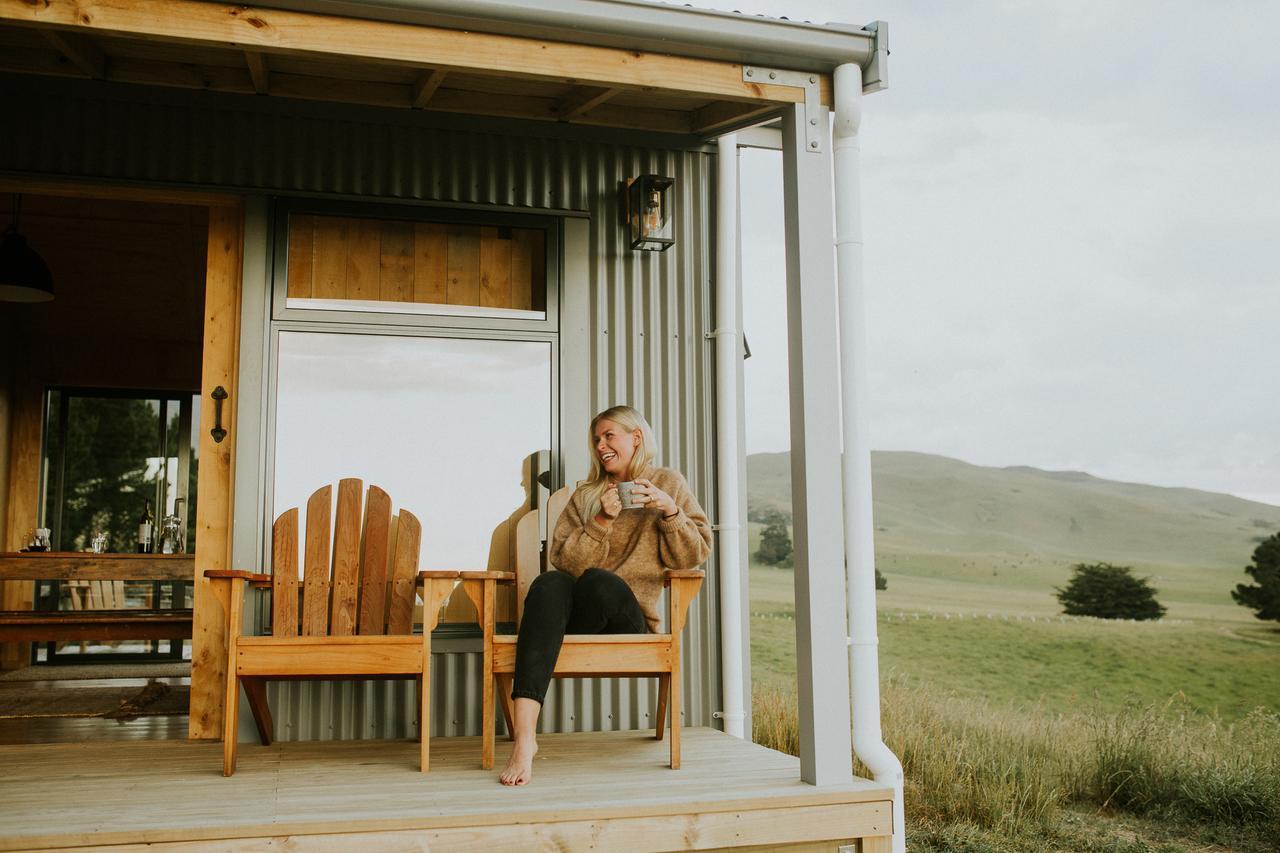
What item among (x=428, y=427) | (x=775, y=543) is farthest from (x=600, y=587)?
(x=775, y=543)

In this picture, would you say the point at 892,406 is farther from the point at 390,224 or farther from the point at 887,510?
the point at 390,224

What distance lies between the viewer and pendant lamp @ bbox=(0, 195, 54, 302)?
18.9 feet

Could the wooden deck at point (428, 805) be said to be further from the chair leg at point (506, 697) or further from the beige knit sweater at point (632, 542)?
the beige knit sweater at point (632, 542)

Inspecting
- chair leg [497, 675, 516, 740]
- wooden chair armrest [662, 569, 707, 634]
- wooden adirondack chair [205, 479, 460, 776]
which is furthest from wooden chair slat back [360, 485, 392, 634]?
Result: wooden chair armrest [662, 569, 707, 634]

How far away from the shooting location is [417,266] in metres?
4.47

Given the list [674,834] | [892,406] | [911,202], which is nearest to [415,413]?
[674,834]

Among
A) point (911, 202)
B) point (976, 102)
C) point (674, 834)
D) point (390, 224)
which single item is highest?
point (976, 102)

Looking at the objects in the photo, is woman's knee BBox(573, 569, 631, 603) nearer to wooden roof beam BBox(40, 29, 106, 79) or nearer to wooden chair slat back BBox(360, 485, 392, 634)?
wooden chair slat back BBox(360, 485, 392, 634)

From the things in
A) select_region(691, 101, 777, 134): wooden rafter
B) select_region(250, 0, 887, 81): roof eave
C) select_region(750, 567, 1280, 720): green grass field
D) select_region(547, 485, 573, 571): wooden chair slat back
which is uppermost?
select_region(691, 101, 777, 134): wooden rafter

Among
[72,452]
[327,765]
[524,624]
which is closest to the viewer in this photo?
[524,624]

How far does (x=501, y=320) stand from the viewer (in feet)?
14.8

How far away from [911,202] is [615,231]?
1025 inches

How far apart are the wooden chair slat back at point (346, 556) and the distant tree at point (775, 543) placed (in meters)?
17.1

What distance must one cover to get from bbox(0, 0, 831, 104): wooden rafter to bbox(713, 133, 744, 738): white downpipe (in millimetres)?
1578
